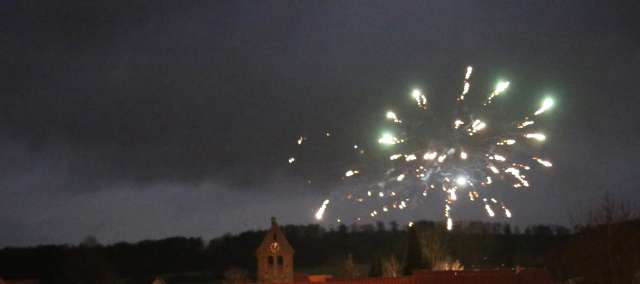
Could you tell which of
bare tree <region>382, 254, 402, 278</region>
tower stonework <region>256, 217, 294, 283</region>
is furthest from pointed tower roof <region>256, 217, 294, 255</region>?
bare tree <region>382, 254, 402, 278</region>

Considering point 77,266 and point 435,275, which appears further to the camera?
point 77,266

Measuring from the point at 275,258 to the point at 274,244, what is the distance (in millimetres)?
791

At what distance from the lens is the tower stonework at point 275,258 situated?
49.2 meters

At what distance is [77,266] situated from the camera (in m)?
95.7

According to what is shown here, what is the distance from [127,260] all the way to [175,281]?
16.2m

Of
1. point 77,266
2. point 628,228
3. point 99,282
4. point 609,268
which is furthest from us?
point 77,266

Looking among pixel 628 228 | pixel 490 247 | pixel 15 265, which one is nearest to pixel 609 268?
pixel 628 228

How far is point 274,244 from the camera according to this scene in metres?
49.6

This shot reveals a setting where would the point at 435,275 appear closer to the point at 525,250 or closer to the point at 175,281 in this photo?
the point at 175,281

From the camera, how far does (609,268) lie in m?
40.3

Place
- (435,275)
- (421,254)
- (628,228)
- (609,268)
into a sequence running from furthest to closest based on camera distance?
1. (421,254)
2. (628,228)
3. (609,268)
4. (435,275)

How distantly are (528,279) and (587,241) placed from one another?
8562 mm

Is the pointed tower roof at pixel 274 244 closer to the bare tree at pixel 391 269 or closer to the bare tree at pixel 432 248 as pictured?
the bare tree at pixel 391 269

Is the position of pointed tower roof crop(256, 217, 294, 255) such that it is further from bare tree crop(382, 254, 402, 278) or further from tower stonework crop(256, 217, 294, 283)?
bare tree crop(382, 254, 402, 278)
